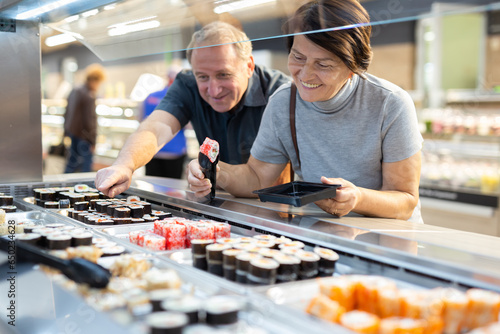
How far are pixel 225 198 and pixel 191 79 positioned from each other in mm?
1038

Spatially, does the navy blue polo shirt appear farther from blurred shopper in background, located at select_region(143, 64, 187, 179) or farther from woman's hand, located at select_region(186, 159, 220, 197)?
blurred shopper in background, located at select_region(143, 64, 187, 179)

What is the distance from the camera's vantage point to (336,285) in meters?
1.22

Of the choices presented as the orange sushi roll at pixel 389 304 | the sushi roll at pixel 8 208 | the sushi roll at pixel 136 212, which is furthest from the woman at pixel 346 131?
the sushi roll at pixel 8 208

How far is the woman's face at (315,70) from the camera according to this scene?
6.77 feet

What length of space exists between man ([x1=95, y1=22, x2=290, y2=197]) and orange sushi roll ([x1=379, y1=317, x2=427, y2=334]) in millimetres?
1712

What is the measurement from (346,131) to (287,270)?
1028mm

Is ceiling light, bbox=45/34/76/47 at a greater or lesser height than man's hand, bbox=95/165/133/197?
greater

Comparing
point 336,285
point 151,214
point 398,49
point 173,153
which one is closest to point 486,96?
point 398,49

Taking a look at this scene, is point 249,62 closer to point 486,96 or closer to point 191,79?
point 191,79

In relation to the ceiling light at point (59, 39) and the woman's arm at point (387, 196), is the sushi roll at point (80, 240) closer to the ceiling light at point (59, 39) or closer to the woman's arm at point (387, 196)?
the woman's arm at point (387, 196)

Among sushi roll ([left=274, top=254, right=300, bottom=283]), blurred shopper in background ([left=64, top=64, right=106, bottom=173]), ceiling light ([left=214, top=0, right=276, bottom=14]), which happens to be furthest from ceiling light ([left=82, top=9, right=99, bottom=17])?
blurred shopper in background ([left=64, top=64, right=106, bottom=173])

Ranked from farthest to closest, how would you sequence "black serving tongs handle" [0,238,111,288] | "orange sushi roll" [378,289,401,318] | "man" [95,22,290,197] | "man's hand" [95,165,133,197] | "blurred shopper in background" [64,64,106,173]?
"blurred shopper in background" [64,64,106,173] → "man" [95,22,290,197] → "man's hand" [95,165,133,197] → "black serving tongs handle" [0,238,111,288] → "orange sushi roll" [378,289,401,318]

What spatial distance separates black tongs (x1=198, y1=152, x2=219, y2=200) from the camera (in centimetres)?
226

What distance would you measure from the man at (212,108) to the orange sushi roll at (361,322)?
5.42 ft
